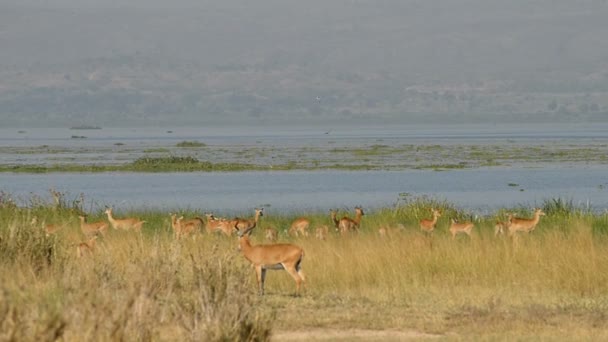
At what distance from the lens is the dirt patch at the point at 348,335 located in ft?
44.7

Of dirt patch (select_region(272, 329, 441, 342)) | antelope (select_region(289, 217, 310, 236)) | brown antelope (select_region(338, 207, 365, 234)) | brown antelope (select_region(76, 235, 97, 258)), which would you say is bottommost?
antelope (select_region(289, 217, 310, 236))

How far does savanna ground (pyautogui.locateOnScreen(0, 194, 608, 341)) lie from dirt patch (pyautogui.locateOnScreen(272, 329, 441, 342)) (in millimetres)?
24

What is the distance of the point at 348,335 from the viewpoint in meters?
13.9

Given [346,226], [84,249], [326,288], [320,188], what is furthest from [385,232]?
[320,188]

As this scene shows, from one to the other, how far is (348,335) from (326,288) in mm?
4793

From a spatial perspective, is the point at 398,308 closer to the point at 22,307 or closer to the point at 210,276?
the point at 210,276

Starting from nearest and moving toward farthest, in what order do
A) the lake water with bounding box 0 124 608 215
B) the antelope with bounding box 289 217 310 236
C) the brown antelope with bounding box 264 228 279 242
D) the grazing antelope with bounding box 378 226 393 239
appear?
1. the grazing antelope with bounding box 378 226 393 239
2. the brown antelope with bounding box 264 228 279 242
3. the antelope with bounding box 289 217 310 236
4. the lake water with bounding box 0 124 608 215

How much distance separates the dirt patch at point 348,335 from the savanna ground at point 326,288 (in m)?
0.02

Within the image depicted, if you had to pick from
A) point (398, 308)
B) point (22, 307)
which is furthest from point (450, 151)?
point (22, 307)

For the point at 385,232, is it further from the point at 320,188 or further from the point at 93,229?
the point at 320,188

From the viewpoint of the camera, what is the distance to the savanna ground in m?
11.1

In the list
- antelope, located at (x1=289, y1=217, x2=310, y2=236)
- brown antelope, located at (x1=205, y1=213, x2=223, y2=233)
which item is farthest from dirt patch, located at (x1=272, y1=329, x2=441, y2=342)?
antelope, located at (x1=289, y1=217, x2=310, y2=236)

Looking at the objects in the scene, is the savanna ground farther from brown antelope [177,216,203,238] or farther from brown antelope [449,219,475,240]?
brown antelope [177,216,203,238]

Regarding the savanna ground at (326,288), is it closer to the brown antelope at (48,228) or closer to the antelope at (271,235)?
the brown antelope at (48,228)
